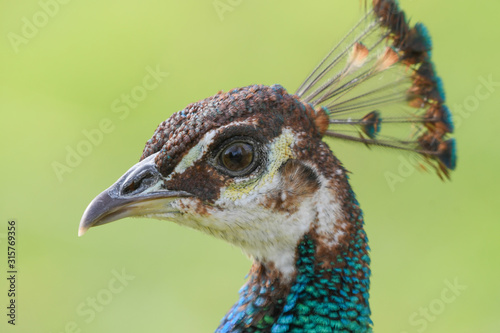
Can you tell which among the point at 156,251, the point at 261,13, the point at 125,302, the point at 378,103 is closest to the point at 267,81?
the point at 261,13

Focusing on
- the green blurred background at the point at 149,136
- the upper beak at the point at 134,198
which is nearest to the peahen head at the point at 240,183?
the upper beak at the point at 134,198

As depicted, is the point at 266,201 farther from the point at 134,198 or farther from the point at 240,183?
the point at 134,198

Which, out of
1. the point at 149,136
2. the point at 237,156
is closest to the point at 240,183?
the point at 237,156

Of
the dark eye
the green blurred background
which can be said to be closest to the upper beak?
the dark eye

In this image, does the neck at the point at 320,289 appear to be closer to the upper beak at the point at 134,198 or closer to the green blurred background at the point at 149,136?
the upper beak at the point at 134,198

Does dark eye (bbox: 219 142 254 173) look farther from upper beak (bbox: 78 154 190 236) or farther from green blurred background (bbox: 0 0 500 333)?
green blurred background (bbox: 0 0 500 333)

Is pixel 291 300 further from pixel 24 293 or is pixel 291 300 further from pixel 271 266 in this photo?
pixel 24 293
